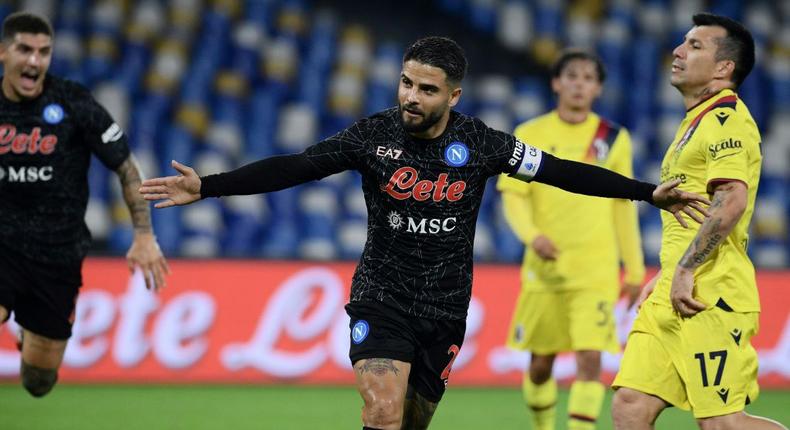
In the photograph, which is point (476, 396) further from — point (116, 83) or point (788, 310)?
point (116, 83)

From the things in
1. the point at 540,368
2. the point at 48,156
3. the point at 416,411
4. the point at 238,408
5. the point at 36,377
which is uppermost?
the point at 48,156

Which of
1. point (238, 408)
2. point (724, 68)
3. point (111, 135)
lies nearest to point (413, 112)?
point (724, 68)

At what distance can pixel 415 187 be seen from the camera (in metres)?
4.95

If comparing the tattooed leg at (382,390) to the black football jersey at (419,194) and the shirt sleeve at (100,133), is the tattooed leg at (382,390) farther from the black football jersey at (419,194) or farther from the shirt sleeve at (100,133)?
the shirt sleeve at (100,133)

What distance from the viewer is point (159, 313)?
9898 millimetres

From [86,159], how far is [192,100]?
22.5 ft

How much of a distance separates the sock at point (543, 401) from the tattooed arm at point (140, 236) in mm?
2406

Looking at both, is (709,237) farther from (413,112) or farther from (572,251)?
(572,251)

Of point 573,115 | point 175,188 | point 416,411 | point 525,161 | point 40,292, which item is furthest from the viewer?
point 573,115

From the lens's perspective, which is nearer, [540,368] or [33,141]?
[33,141]

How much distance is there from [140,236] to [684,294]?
3065mm

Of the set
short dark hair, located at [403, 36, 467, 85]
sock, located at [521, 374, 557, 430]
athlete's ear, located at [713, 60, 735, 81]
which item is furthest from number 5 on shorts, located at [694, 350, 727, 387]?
sock, located at [521, 374, 557, 430]

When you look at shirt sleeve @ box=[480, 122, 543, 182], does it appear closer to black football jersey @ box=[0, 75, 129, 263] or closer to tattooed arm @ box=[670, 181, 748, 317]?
tattooed arm @ box=[670, 181, 748, 317]

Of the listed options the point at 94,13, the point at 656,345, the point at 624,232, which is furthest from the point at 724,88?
the point at 94,13
